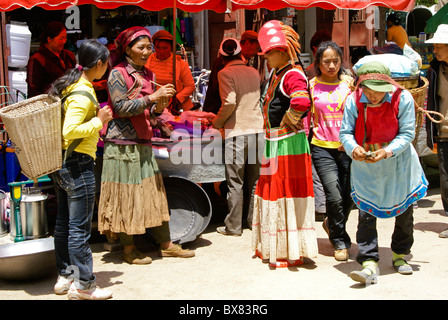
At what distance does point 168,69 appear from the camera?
7230 millimetres

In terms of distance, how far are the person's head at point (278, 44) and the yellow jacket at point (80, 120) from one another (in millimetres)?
1599

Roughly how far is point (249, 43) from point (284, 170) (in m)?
2.38

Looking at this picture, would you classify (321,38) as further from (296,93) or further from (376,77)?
(376,77)

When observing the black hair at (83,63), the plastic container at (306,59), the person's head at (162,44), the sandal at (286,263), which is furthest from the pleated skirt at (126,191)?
the plastic container at (306,59)

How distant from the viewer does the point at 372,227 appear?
4785 mm

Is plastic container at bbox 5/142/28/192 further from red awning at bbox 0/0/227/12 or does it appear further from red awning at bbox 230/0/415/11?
red awning at bbox 230/0/415/11

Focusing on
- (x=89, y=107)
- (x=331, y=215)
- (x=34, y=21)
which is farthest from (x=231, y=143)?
(x=34, y=21)

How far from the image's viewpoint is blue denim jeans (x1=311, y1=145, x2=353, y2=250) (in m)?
5.37

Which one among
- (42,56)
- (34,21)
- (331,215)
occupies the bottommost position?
(331,215)

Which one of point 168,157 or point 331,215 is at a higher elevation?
point 168,157

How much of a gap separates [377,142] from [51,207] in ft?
11.6

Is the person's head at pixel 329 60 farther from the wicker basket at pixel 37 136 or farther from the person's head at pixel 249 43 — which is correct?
the wicker basket at pixel 37 136

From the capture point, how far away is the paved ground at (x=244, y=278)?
14.8 ft

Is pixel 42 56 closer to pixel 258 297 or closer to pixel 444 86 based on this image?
pixel 258 297
